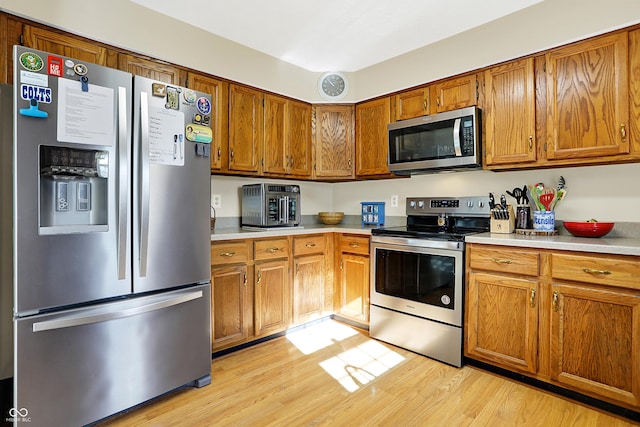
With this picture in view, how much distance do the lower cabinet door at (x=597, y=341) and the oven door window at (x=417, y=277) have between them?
2.02 feet

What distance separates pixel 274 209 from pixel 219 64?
48.4 inches

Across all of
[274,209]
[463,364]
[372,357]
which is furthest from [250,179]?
[463,364]

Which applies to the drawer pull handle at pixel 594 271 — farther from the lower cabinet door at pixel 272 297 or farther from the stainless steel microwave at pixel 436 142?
the lower cabinet door at pixel 272 297

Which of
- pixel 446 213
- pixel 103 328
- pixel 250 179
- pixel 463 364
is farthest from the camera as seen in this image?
pixel 250 179

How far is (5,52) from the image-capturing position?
179cm

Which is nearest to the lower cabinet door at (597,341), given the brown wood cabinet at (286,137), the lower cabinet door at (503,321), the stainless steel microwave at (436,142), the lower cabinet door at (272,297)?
the lower cabinet door at (503,321)

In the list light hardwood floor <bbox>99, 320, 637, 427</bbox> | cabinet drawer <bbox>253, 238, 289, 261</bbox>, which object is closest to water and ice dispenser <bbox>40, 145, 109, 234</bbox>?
light hardwood floor <bbox>99, 320, 637, 427</bbox>

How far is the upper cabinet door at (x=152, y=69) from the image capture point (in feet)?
7.31

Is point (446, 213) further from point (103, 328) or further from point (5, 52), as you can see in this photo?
point (5, 52)

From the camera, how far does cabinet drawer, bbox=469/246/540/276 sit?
2.02 m

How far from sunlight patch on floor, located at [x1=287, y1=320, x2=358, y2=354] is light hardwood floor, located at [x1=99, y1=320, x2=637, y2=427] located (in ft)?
0.40

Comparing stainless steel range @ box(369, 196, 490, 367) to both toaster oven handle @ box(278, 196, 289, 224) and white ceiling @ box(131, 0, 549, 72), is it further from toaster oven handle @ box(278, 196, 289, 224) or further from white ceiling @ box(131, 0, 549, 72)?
white ceiling @ box(131, 0, 549, 72)

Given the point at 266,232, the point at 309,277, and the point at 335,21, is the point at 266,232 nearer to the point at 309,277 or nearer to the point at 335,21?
the point at 309,277

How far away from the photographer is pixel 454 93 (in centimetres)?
265
